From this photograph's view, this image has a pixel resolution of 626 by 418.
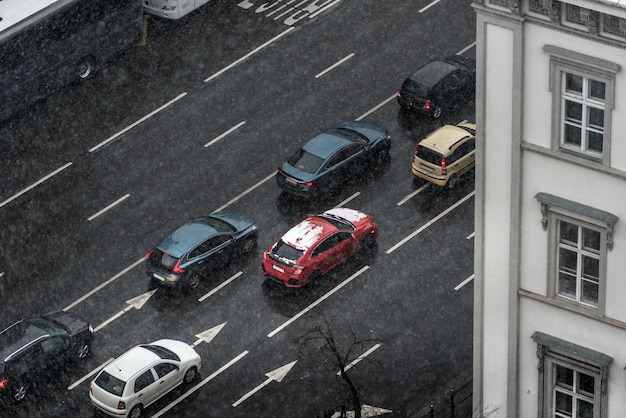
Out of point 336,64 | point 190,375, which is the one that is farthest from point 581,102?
point 336,64

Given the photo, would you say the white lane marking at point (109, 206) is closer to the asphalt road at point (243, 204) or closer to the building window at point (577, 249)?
the asphalt road at point (243, 204)

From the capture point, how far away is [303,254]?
63.3 meters

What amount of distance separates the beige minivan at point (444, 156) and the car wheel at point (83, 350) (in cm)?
1487

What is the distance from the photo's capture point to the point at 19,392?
59.4 m

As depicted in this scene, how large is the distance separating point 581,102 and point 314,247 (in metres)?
19.1

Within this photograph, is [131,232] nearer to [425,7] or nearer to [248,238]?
[248,238]

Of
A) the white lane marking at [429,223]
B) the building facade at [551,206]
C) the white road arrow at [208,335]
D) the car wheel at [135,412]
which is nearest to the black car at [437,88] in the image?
the white lane marking at [429,223]

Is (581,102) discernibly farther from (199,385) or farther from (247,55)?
(247,55)

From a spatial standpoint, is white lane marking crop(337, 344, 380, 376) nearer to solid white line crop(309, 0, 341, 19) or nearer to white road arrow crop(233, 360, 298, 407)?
white road arrow crop(233, 360, 298, 407)

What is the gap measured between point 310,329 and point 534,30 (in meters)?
18.8

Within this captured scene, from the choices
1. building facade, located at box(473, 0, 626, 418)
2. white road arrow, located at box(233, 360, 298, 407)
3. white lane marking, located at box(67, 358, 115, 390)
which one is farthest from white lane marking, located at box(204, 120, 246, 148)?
building facade, located at box(473, 0, 626, 418)

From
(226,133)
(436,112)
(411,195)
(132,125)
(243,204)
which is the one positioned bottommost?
(243,204)

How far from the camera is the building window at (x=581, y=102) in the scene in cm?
4516

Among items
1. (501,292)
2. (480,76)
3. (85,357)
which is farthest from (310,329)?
(480,76)
